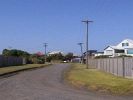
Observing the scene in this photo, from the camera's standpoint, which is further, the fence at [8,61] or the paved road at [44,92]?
the fence at [8,61]

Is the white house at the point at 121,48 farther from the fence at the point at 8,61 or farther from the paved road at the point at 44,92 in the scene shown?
the paved road at the point at 44,92

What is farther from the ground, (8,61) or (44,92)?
(8,61)

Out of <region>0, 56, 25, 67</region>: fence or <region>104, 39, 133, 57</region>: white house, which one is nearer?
<region>0, 56, 25, 67</region>: fence

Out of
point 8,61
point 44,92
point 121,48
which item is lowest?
point 44,92

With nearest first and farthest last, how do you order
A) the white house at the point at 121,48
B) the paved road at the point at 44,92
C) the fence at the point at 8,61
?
1. the paved road at the point at 44,92
2. the fence at the point at 8,61
3. the white house at the point at 121,48

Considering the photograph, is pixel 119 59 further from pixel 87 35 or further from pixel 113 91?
pixel 87 35

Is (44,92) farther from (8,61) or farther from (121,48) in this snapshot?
(121,48)

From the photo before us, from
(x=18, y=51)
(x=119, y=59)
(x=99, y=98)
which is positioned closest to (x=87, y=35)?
(x=119, y=59)

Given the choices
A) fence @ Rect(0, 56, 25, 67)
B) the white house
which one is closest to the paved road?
fence @ Rect(0, 56, 25, 67)

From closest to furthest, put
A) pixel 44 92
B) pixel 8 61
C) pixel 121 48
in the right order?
pixel 44 92, pixel 8 61, pixel 121 48

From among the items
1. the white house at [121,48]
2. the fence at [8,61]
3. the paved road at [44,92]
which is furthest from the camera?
the white house at [121,48]

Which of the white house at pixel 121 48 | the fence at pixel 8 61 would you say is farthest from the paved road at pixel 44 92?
the white house at pixel 121 48

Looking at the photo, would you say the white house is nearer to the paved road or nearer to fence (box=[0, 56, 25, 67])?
fence (box=[0, 56, 25, 67])

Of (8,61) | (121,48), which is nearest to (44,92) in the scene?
(8,61)
